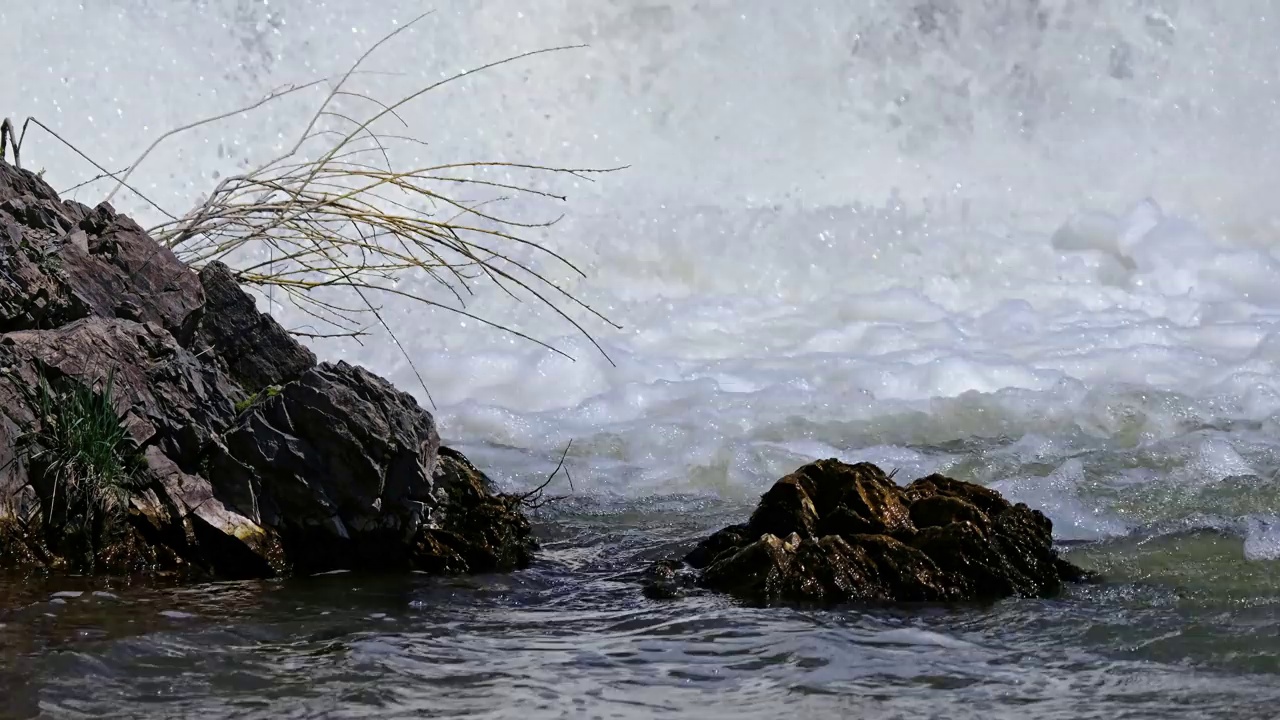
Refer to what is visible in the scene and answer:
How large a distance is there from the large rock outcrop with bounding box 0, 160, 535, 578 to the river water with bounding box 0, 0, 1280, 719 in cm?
16

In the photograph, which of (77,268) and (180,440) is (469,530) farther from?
(77,268)

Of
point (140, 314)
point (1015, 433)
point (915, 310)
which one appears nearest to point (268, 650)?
point (140, 314)

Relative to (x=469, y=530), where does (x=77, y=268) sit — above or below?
above

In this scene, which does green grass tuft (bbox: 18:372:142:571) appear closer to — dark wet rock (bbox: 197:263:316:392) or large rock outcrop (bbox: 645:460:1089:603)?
dark wet rock (bbox: 197:263:316:392)

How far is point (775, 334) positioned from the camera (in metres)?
7.11

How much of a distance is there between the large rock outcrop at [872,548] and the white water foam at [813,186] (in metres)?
1.67

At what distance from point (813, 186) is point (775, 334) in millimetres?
2406

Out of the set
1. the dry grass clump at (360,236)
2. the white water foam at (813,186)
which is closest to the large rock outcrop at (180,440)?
the dry grass clump at (360,236)

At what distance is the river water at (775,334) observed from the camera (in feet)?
8.32

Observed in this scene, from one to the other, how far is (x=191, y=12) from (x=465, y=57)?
1721 mm

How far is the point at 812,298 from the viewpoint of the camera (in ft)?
25.9

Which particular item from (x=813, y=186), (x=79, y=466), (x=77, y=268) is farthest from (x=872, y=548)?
(x=813, y=186)

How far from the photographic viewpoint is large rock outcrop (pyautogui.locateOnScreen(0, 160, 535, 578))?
10.1 feet

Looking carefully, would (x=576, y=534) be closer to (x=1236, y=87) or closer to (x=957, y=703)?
(x=957, y=703)
